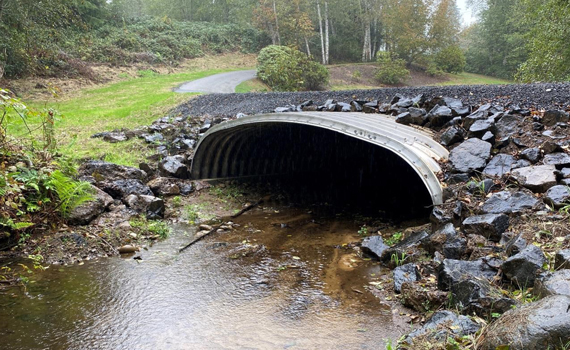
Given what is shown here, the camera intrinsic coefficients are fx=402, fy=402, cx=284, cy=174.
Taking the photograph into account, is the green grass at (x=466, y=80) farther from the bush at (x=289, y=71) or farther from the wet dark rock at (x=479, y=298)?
the wet dark rock at (x=479, y=298)

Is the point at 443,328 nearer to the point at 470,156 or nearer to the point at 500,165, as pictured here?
the point at 500,165

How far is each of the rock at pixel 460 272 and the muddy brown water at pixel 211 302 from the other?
0.66m

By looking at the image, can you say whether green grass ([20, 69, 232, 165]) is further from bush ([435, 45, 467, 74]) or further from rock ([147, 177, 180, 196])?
bush ([435, 45, 467, 74])

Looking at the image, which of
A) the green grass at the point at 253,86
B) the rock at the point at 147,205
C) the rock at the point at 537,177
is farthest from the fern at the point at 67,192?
the green grass at the point at 253,86

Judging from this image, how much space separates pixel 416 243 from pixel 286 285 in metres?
2.13

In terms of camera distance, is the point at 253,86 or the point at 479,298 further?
the point at 253,86

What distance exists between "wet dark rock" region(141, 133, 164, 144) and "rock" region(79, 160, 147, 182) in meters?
3.13

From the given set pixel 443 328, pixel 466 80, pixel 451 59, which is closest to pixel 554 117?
pixel 443 328

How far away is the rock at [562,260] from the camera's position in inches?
158

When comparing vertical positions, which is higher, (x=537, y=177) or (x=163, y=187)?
(x=537, y=177)

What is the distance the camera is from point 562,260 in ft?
13.3

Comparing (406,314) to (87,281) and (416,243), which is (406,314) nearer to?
(416,243)

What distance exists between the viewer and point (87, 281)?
18.7 feet

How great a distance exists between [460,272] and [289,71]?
2122 centimetres
